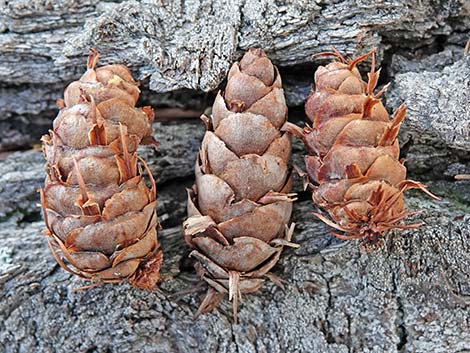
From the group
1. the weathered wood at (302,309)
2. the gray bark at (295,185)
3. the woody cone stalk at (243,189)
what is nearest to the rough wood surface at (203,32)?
the gray bark at (295,185)

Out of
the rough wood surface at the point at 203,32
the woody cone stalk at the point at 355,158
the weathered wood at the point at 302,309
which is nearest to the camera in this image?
the woody cone stalk at the point at 355,158

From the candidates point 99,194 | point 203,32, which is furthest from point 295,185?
point 99,194

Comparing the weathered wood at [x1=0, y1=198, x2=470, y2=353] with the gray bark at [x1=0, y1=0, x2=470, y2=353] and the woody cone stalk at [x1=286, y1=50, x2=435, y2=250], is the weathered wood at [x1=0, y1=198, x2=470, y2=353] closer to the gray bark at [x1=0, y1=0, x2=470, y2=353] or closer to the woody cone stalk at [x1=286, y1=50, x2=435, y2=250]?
the gray bark at [x1=0, y1=0, x2=470, y2=353]

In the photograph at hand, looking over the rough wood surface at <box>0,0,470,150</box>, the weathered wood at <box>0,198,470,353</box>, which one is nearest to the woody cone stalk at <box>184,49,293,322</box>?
the weathered wood at <box>0,198,470,353</box>

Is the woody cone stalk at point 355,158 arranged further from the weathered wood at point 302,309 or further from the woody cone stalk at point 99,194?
the woody cone stalk at point 99,194

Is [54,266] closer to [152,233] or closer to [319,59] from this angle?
[152,233]

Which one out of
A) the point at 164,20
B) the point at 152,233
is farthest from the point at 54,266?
the point at 164,20
